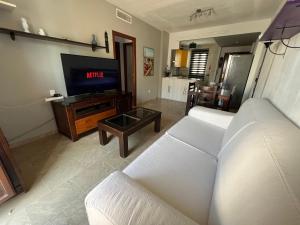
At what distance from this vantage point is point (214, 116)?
1.86m

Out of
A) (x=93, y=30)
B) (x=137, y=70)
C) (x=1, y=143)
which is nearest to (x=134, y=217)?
(x=1, y=143)

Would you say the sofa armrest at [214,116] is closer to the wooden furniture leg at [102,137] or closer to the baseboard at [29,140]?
the wooden furniture leg at [102,137]

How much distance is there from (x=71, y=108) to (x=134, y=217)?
1873 mm

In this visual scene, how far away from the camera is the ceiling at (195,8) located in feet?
8.49

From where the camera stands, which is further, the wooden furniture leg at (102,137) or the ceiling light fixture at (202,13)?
the ceiling light fixture at (202,13)

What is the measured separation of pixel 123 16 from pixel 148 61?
140 cm

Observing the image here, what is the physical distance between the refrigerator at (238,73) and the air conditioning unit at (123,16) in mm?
3252

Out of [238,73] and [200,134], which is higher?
[238,73]

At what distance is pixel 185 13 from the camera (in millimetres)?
3072

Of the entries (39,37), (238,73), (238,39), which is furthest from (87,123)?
(238,39)

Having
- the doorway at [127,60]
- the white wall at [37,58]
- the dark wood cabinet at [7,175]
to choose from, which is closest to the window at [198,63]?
the doorway at [127,60]

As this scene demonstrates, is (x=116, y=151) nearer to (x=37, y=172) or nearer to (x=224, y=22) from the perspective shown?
(x=37, y=172)

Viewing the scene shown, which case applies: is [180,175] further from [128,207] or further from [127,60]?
[127,60]

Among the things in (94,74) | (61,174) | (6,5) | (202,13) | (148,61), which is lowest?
(61,174)
